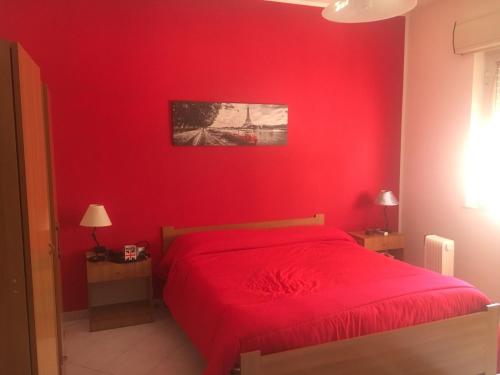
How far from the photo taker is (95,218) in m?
3.04

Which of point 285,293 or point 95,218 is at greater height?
point 95,218

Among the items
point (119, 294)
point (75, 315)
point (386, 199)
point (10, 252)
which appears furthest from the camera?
point (386, 199)

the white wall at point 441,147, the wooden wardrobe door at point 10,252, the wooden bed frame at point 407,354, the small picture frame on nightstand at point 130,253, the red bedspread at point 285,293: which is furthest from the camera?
the white wall at point 441,147

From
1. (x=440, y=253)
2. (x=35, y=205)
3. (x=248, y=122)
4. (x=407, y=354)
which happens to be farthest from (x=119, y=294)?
(x=440, y=253)

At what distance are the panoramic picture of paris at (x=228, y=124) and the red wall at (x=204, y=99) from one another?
79mm

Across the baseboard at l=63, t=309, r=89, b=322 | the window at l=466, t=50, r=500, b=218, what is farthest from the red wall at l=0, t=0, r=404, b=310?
the window at l=466, t=50, r=500, b=218

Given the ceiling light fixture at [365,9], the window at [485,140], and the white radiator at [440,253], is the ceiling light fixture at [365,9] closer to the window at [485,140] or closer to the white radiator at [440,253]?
the window at [485,140]

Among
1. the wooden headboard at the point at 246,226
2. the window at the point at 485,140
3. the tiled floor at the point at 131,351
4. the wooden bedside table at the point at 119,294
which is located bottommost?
the tiled floor at the point at 131,351

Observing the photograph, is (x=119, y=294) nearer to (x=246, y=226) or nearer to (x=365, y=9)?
(x=246, y=226)

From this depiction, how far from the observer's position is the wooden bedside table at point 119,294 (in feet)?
10.1

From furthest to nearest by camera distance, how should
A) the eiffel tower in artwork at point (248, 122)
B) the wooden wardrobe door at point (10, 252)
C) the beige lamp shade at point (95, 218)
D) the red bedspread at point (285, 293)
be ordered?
the eiffel tower in artwork at point (248, 122) < the beige lamp shade at point (95, 218) < the red bedspread at point (285, 293) < the wooden wardrobe door at point (10, 252)

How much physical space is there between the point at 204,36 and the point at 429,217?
9.06 feet

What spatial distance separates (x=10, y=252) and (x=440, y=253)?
333 centimetres

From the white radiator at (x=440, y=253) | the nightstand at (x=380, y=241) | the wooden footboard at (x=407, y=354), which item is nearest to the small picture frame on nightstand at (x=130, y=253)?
the wooden footboard at (x=407, y=354)
